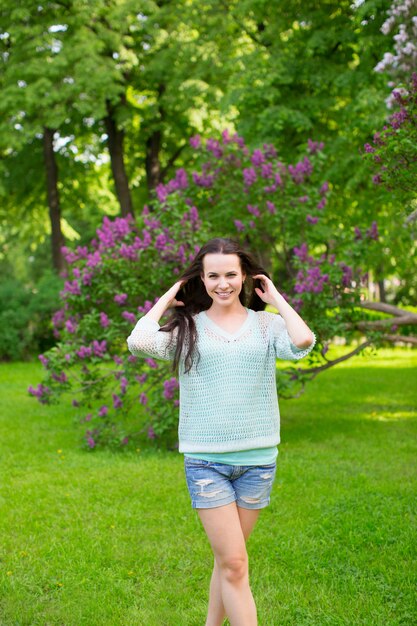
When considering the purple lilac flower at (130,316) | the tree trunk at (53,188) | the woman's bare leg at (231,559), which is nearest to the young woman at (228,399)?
the woman's bare leg at (231,559)

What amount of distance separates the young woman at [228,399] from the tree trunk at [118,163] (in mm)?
16604

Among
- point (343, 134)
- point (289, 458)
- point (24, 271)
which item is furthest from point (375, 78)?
point (24, 271)

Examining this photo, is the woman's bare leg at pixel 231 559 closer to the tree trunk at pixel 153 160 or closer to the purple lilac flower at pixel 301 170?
the purple lilac flower at pixel 301 170

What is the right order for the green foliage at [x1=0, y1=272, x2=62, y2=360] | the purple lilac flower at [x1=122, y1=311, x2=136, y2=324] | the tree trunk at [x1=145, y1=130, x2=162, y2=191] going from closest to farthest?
the purple lilac flower at [x1=122, y1=311, x2=136, y2=324] → the green foliage at [x1=0, y1=272, x2=62, y2=360] → the tree trunk at [x1=145, y1=130, x2=162, y2=191]

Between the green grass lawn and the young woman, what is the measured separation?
3.85 feet

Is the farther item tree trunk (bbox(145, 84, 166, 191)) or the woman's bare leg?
tree trunk (bbox(145, 84, 166, 191))

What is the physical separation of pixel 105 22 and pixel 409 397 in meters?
13.1

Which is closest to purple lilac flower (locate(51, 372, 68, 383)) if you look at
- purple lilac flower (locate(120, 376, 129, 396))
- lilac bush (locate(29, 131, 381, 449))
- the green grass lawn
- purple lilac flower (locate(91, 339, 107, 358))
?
lilac bush (locate(29, 131, 381, 449))

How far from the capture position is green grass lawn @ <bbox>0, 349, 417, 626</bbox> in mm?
4512

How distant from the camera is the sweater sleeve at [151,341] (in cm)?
353

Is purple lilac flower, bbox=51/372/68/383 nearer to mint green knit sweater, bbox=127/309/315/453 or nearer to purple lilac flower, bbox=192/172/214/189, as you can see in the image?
purple lilac flower, bbox=192/172/214/189

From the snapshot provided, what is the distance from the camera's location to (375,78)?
13.9 metres

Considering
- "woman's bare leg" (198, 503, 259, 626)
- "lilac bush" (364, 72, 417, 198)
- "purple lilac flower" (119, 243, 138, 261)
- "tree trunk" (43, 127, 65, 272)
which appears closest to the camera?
"woman's bare leg" (198, 503, 259, 626)

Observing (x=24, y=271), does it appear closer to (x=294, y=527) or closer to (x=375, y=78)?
(x=375, y=78)
